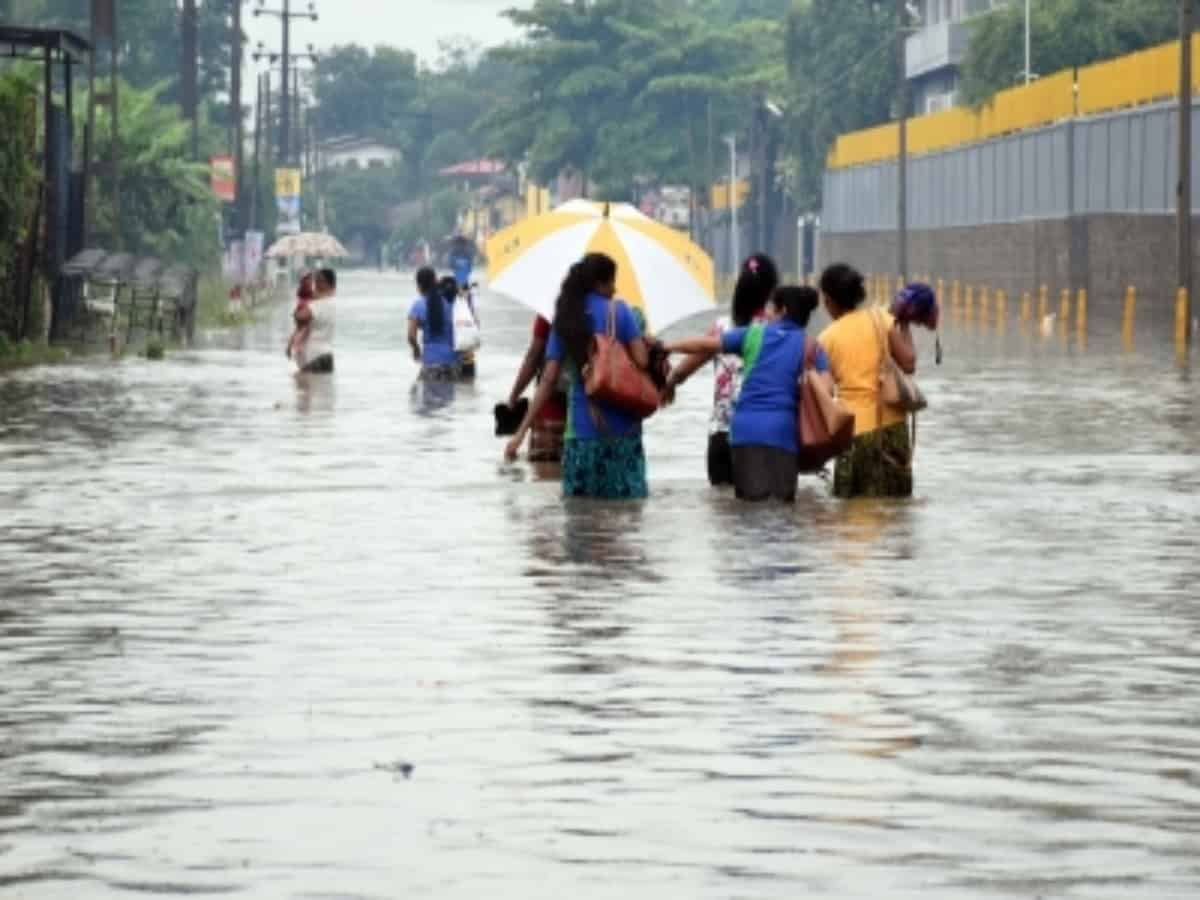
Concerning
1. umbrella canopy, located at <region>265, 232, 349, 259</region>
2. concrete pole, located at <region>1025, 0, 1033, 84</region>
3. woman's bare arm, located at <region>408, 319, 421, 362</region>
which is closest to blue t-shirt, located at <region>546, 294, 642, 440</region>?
woman's bare arm, located at <region>408, 319, 421, 362</region>

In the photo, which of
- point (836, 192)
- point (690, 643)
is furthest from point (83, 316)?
point (836, 192)

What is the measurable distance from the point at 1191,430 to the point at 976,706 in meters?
18.0

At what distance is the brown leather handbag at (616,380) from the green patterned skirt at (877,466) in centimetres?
136

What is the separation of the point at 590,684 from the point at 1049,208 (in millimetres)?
75775

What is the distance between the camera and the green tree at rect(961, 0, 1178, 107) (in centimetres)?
9806

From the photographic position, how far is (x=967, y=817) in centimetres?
956

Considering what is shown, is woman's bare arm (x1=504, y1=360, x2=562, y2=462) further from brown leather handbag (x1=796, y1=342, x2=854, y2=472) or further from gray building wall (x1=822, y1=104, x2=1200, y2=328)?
gray building wall (x1=822, y1=104, x2=1200, y2=328)

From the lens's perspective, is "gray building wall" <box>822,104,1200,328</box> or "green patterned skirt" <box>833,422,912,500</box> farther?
"gray building wall" <box>822,104,1200,328</box>

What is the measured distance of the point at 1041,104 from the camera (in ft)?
295

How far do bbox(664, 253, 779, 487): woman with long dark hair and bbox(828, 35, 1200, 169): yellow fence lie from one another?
48.3m

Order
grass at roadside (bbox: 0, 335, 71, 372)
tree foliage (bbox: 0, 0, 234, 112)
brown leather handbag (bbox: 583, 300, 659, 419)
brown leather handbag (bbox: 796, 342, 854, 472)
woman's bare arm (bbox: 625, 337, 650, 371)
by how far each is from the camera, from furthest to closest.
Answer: tree foliage (bbox: 0, 0, 234, 112) → grass at roadside (bbox: 0, 335, 71, 372) → woman's bare arm (bbox: 625, 337, 650, 371) → brown leather handbag (bbox: 583, 300, 659, 419) → brown leather handbag (bbox: 796, 342, 854, 472)

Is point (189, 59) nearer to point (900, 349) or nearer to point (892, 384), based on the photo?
Result: point (900, 349)

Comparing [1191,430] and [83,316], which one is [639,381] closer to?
[1191,430]

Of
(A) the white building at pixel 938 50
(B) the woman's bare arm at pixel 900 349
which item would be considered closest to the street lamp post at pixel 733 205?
(A) the white building at pixel 938 50
